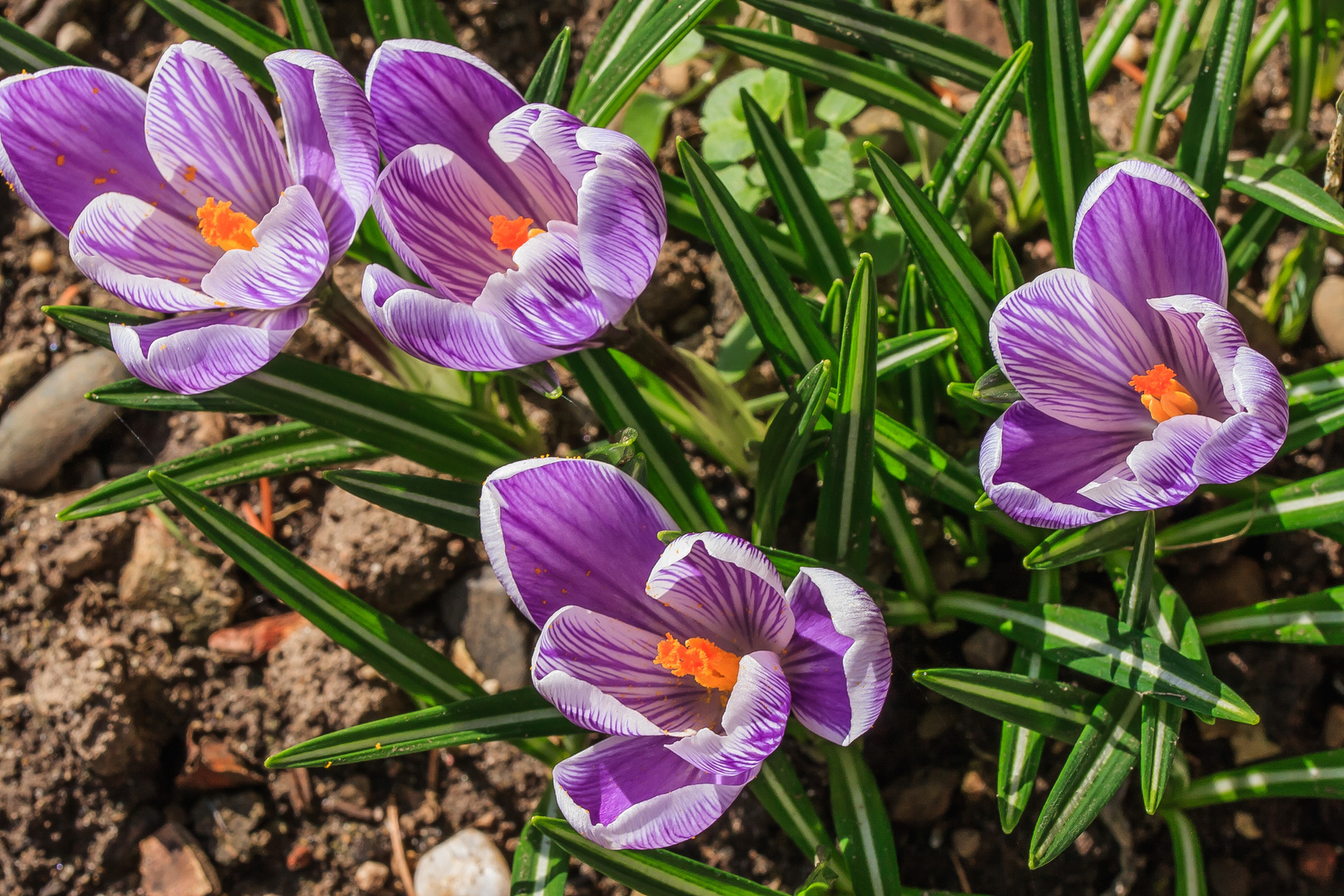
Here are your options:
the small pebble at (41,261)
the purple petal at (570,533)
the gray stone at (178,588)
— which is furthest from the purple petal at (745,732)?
the small pebble at (41,261)

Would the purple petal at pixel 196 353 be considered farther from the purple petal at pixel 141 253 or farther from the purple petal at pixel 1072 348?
the purple petal at pixel 1072 348

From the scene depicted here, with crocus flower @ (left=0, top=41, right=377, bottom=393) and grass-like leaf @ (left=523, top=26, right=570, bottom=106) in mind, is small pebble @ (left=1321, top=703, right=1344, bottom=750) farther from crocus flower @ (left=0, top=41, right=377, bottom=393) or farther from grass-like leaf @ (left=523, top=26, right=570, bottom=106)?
crocus flower @ (left=0, top=41, right=377, bottom=393)

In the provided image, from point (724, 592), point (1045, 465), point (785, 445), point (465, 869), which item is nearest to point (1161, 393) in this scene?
point (1045, 465)

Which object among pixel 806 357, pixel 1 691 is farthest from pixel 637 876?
pixel 1 691

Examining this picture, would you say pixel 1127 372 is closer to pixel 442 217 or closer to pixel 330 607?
pixel 442 217

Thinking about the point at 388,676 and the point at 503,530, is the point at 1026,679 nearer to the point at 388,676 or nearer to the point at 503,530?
the point at 503,530

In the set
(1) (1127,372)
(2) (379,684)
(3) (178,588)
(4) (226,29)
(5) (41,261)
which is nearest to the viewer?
(1) (1127,372)

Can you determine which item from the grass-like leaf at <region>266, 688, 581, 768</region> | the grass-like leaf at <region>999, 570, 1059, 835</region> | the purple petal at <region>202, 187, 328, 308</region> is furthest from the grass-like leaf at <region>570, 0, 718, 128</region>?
the grass-like leaf at <region>999, 570, 1059, 835</region>
